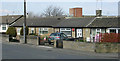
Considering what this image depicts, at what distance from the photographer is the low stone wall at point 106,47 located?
22513mm

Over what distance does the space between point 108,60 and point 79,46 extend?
7382mm

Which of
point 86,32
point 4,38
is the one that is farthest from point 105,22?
point 4,38

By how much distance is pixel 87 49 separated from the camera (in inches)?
925

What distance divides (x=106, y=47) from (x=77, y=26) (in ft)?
60.4

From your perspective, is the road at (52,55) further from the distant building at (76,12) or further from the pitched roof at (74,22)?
the distant building at (76,12)

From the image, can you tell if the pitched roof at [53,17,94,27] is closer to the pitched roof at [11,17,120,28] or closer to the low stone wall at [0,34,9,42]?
the pitched roof at [11,17,120,28]

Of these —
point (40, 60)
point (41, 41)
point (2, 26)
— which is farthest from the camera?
point (2, 26)

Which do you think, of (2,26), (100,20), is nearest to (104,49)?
(100,20)

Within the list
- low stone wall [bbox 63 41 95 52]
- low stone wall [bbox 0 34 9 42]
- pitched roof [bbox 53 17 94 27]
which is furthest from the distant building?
low stone wall [bbox 63 41 95 52]

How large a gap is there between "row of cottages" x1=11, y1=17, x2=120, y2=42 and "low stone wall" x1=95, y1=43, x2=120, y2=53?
429 inches

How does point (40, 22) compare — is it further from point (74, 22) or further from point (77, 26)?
point (77, 26)

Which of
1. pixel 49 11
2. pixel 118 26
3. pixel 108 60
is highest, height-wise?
pixel 49 11

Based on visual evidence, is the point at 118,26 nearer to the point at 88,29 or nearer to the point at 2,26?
the point at 88,29

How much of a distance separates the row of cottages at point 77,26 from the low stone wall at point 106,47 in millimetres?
10900
